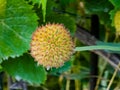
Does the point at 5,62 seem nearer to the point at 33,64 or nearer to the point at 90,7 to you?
the point at 33,64

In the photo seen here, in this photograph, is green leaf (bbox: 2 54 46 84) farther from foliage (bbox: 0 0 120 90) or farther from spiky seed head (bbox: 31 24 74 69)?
spiky seed head (bbox: 31 24 74 69)

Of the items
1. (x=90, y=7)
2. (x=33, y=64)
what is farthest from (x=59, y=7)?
(x=33, y=64)

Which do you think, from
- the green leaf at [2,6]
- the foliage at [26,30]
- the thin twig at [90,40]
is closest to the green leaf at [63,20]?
the foliage at [26,30]

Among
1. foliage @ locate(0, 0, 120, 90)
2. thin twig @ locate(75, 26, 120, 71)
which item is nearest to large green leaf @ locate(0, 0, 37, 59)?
foliage @ locate(0, 0, 120, 90)

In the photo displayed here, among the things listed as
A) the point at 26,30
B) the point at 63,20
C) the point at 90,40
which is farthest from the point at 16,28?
the point at 90,40

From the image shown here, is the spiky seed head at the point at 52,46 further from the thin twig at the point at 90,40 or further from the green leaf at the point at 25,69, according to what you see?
the thin twig at the point at 90,40

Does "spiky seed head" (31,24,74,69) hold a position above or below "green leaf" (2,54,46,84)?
above
